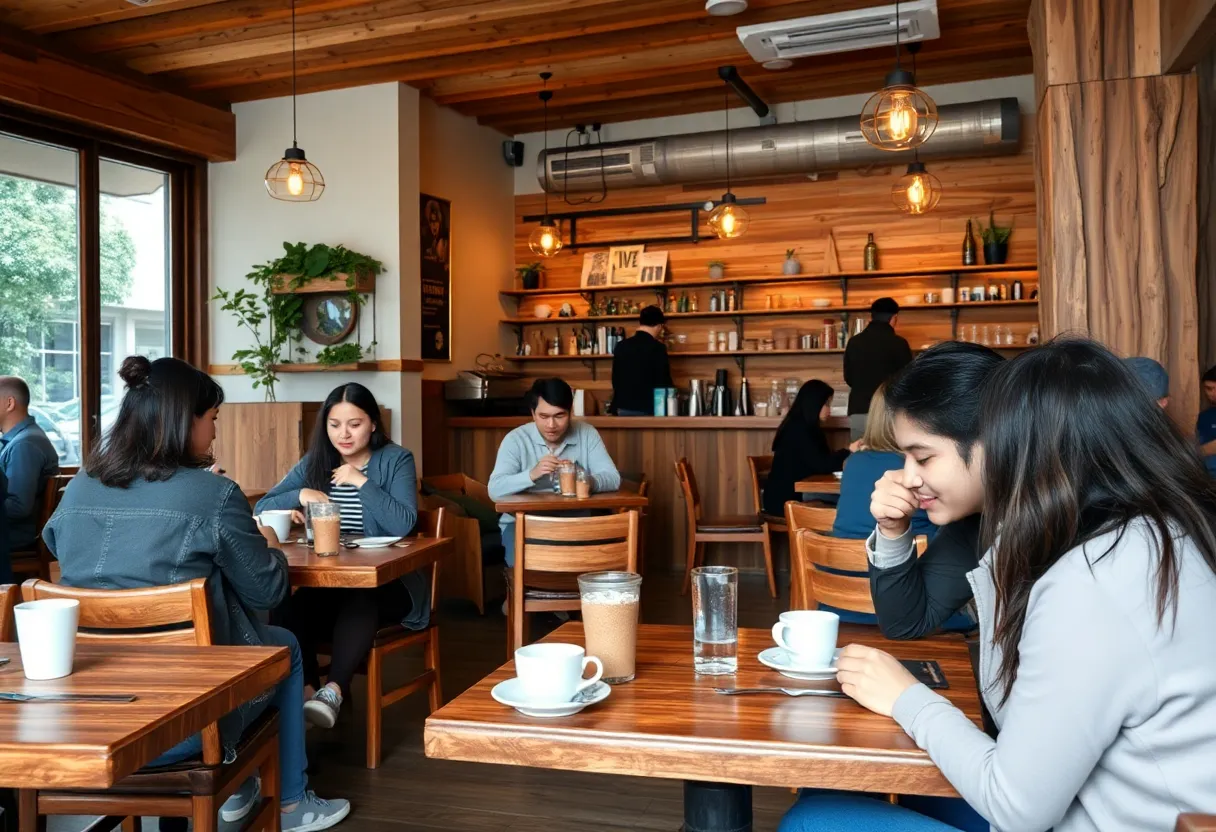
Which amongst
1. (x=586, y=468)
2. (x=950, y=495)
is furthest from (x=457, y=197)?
(x=950, y=495)

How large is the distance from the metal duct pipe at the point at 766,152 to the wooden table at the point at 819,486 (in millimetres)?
3202

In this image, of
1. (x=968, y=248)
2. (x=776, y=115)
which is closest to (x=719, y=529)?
(x=968, y=248)

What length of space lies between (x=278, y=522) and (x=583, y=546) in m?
0.95

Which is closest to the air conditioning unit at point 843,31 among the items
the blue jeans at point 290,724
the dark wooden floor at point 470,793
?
the dark wooden floor at point 470,793

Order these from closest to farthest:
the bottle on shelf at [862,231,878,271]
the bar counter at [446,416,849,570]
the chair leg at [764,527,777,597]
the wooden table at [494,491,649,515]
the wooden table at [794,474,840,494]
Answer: the wooden table at [494,491,649,515] → the wooden table at [794,474,840,494] → the chair leg at [764,527,777,597] → the bar counter at [446,416,849,570] → the bottle on shelf at [862,231,878,271]

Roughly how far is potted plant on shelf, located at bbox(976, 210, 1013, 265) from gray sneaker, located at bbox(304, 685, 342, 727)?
6.25 metres

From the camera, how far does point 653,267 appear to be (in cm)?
877

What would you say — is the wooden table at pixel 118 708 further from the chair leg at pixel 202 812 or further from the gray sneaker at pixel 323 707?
the gray sneaker at pixel 323 707

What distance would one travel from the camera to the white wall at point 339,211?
683cm

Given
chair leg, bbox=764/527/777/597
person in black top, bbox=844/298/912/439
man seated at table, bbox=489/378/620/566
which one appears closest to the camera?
man seated at table, bbox=489/378/620/566

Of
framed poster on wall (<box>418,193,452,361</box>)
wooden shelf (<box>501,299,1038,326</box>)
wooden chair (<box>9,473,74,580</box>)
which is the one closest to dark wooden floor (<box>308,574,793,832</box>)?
wooden chair (<box>9,473,74,580</box>)

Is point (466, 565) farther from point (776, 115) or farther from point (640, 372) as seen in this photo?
point (776, 115)

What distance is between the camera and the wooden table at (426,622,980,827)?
4.00ft

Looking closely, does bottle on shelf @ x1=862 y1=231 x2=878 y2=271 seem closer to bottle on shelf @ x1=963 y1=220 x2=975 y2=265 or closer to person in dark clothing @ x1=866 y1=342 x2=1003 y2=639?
bottle on shelf @ x1=963 y1=220 x2=975 y2=265
